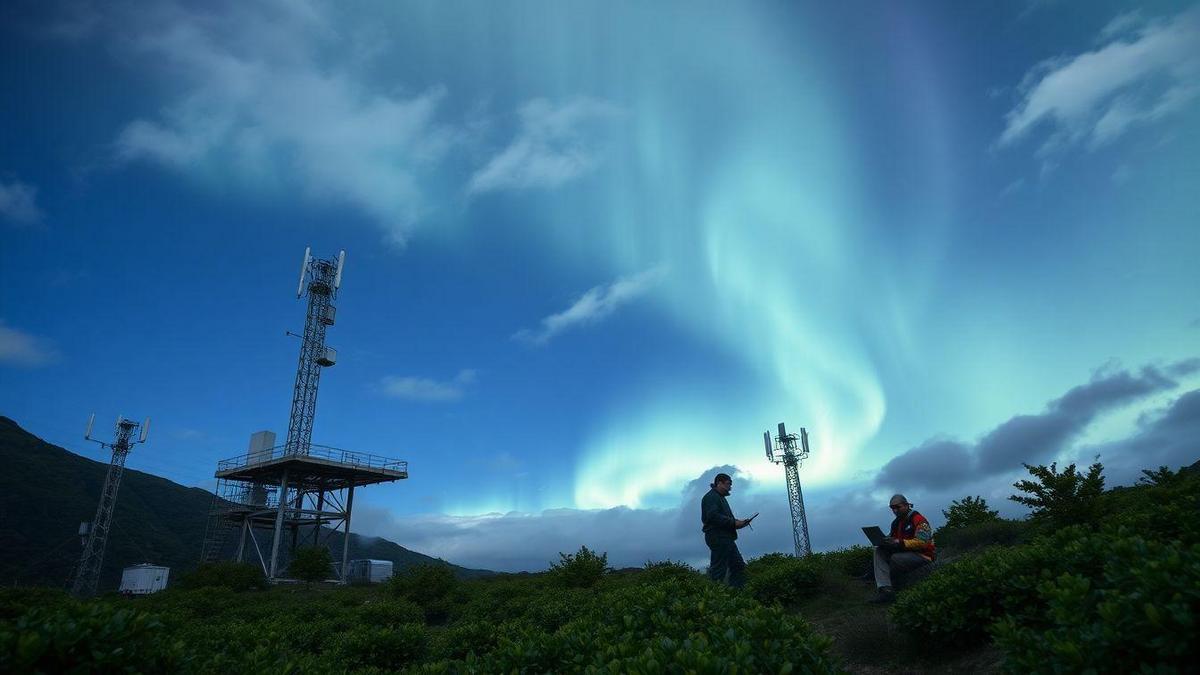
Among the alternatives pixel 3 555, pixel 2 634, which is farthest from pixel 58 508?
pixel 2 634

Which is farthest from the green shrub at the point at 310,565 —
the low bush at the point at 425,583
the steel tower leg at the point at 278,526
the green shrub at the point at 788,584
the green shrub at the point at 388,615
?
the green shrub at the point at 788,584

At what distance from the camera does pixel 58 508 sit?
8400cm

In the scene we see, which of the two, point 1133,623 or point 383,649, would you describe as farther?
point 383,649

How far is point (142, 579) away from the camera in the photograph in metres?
41.3

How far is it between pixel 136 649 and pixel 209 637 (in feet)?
16.7

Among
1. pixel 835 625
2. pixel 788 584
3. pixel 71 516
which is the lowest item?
pixel 835 625

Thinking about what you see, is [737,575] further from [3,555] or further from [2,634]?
[3,555]

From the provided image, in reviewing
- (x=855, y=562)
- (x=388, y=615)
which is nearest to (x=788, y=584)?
(x=855, y=562)

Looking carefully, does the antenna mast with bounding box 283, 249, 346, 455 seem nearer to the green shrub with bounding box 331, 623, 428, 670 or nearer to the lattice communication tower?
the lattice communication tower

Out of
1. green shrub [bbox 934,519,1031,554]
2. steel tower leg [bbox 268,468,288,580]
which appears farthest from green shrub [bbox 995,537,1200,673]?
steel tower leg [bbox 268,468,288,580]

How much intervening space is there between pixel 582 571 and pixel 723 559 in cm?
836

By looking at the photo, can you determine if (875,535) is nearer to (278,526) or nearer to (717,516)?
(717,516)

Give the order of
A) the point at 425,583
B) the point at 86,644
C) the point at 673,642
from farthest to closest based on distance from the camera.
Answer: the point at 425,583 < the point at 673,642 < the point at 86,644

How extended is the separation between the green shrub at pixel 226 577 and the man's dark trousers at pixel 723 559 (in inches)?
1122
